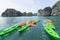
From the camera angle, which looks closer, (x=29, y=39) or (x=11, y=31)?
(x=29, y=39)

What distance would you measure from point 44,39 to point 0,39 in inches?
361

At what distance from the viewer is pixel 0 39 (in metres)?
33.7

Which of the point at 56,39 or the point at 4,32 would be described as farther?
the point at 4,32

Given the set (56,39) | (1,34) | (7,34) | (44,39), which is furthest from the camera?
(7,34)

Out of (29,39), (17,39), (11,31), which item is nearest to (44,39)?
(29,39)

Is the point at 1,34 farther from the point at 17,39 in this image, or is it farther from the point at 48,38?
the point at 48,38

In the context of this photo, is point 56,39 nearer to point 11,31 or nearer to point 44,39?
point 44,39

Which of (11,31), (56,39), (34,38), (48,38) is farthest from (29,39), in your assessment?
(11,31)

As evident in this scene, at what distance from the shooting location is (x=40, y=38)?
109 ft

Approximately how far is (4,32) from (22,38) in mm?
5391

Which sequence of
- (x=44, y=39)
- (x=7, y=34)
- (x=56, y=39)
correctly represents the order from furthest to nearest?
1. (x=7, y=34)
2. (x=44, y=39)
3. (x=56, y=39)

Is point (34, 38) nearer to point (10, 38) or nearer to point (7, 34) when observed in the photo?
point (10, 38)

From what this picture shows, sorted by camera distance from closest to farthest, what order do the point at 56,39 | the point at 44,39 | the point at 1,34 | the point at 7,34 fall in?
the point at 56,39 < the point at 44,39 < the point at 1,34 < the point at 7,34

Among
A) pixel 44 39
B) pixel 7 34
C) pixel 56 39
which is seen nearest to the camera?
pixel 56 39
